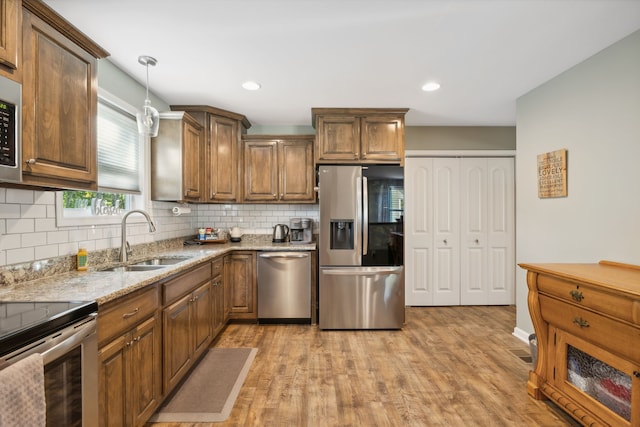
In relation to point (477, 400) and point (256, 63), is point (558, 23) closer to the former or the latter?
point (256, 63)

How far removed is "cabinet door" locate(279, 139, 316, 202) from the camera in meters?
4.08

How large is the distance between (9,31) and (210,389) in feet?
7.64

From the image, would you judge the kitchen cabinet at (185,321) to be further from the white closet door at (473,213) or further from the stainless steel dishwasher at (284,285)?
the white closet door at (473,213)

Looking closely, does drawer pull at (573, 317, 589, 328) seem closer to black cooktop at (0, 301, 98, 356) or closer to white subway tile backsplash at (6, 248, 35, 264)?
black cooktop at (0, 301, 98, 356)

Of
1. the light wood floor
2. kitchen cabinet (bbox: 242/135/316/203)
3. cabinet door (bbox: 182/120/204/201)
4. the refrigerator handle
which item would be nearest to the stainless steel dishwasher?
the light wood floor

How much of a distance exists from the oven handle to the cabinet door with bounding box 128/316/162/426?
1.38ft

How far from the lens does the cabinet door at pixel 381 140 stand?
12.1 ft

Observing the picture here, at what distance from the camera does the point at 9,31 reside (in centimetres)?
132

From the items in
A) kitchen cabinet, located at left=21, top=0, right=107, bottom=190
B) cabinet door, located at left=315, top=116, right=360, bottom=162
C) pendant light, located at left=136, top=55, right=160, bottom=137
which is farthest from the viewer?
cabinet door, located at left=315, top=116, right=360, bottom=162

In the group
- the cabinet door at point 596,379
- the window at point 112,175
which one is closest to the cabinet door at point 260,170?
the window at point 112,175

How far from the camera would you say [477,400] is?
2227 mm

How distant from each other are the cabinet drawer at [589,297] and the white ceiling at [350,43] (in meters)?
1.62

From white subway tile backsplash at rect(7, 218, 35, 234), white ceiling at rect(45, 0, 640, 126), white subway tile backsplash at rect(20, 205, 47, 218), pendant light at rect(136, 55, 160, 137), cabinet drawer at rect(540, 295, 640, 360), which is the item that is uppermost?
white ceiling at rect(45, 0, 640, 126)

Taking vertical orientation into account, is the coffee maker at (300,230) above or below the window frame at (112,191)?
below
